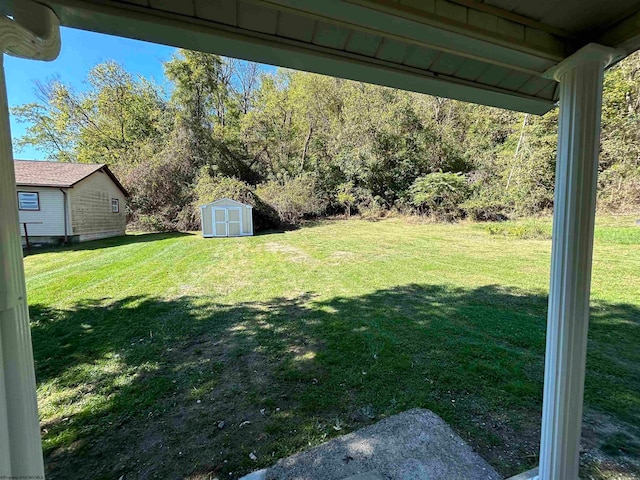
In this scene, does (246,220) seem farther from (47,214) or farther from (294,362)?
(294,362)

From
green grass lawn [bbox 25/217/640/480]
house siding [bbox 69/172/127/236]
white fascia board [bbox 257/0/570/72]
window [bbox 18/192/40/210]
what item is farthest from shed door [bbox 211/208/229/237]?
white fascia board [bbox 257/0/570/72]

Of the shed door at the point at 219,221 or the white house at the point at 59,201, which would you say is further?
the shed door at the point at 219,221

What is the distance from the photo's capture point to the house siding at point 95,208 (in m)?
10.2

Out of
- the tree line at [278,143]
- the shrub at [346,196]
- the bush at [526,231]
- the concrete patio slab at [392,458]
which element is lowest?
the concrete patio slab at [392,458]

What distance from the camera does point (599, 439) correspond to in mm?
1761

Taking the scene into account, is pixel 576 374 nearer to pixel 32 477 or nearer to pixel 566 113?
pixel 566 113

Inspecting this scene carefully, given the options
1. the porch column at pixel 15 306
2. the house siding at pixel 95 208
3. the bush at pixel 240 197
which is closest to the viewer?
the porch column at pixel 15 306

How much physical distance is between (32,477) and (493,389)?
8.50 ft

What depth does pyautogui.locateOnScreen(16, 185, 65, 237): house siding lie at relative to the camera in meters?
9.43

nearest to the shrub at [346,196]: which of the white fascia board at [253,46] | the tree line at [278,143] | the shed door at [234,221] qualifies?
the tree line at [278,143]

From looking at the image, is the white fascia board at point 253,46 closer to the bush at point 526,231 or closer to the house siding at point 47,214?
the bush at point 526,231

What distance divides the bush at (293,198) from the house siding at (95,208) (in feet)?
19.7

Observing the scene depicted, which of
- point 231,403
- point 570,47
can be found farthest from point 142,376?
point 570,47

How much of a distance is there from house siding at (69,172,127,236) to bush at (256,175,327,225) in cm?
601
